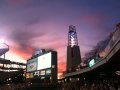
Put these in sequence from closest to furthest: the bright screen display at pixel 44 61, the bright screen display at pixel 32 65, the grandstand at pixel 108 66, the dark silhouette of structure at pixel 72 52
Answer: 1. the grandstand at pixel 108 66
2. the bright screen display at pixel 44 61
3. the bright screen display at pixel 32 65
4. the dark silhouette of structure at pixel 72 52

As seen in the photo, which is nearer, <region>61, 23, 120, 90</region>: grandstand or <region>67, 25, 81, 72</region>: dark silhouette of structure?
<region>61, 23, 120, 90</region>: grandstand

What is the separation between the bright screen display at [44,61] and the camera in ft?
167

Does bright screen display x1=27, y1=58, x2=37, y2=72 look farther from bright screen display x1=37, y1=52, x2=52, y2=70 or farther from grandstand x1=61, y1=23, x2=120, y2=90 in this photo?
grandstand x1=61, y1=23, x2=120, y2=90

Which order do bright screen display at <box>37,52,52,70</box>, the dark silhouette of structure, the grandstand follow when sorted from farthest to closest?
the dark silhouette of structure → bright screen display at <box>37,52,52,70</box> → the grandstand

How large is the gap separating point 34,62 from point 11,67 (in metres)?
44.4

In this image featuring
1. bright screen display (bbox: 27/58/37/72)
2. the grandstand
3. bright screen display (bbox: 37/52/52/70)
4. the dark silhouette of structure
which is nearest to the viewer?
the grandstand

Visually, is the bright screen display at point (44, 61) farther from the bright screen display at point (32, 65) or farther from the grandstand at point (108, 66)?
the grandstand at point (108, 66)

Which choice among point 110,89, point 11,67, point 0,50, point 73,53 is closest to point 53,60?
point 0,50

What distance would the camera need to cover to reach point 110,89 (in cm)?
2269

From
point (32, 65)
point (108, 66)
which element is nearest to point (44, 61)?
point (32, 65)

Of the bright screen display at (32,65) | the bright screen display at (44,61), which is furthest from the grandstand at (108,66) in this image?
the bright screen display at (32,65)

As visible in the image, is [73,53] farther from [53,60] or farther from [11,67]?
[53,60]

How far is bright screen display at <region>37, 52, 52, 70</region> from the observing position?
51031 millimetres

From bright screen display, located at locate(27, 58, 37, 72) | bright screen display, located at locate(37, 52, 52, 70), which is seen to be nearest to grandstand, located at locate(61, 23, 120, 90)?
bright screen display, located at locate(37, 52, 52, 70)
